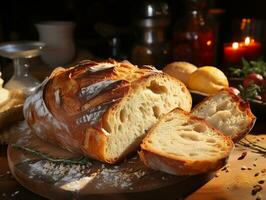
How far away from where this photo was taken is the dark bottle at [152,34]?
219 cm

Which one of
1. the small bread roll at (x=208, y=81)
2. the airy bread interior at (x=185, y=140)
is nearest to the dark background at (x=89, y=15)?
the small bread roll at (x=208, y=81)

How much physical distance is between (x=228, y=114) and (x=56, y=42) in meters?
1.18

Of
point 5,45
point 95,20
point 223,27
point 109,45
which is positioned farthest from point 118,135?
point 223,27

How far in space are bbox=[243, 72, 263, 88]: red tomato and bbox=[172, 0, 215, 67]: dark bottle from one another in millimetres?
691

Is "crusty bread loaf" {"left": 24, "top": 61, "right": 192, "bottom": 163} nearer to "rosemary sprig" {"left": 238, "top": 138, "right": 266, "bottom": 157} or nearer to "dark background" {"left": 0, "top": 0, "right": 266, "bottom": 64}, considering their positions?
"rosemary sprig" {"left": 238, "top": 138, "right": 266, "bottom": 157}

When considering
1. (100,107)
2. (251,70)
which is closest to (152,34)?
(251,70)

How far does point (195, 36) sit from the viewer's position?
219cm

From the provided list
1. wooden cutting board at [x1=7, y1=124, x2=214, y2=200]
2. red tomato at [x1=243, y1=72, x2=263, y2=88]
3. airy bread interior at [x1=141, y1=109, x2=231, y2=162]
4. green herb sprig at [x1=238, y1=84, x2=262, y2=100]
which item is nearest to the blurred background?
red tomato at [x1=243, y1=72, x2=263, y2=88]

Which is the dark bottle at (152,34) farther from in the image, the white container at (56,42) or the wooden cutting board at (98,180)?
the wooden cutting board at (98,180)

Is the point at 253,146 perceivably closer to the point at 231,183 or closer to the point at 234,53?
the point at 231,183

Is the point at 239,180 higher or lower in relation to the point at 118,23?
lower

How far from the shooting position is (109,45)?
254 centimetres

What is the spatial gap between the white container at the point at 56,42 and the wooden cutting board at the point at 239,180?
4.02 feet

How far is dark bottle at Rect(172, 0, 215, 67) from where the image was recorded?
2197 mm
